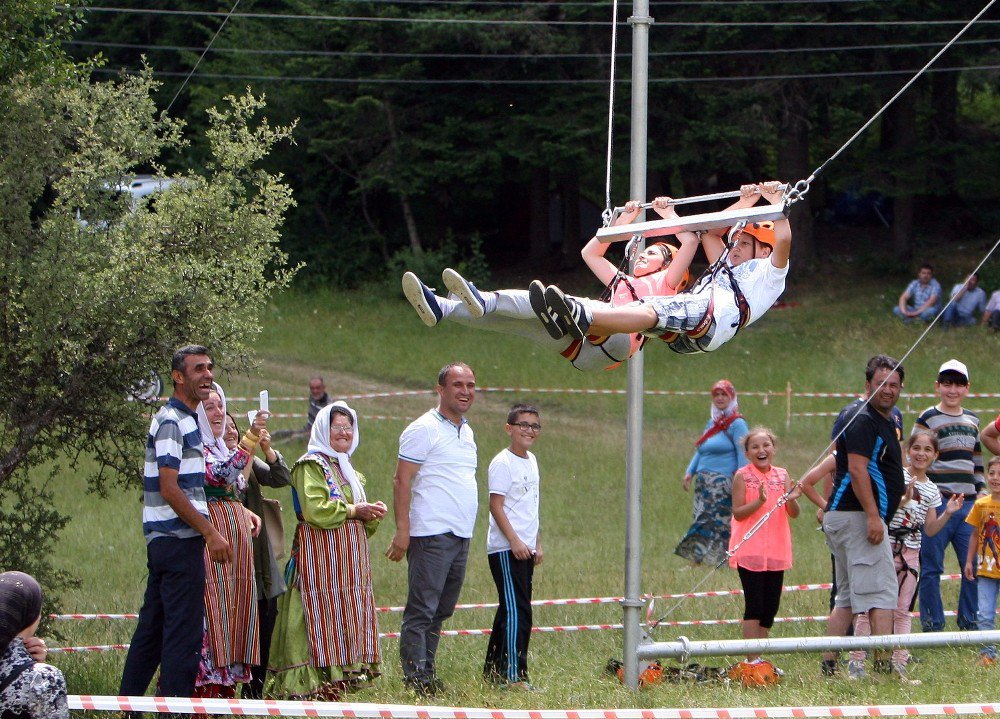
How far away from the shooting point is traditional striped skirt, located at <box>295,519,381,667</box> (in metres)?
6.25

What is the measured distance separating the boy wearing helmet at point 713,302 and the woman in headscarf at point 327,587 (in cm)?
146

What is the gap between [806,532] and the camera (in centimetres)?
1183

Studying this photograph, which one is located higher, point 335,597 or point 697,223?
point 697,223

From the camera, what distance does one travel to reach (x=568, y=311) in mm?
5422

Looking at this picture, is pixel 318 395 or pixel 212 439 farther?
Result: pixel 318 395

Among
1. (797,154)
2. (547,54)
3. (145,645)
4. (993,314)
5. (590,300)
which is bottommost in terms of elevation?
(145,645)

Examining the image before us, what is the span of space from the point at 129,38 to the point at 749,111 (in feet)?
51.0

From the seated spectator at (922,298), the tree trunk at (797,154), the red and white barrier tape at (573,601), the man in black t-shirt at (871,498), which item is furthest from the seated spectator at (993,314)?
the man in black t-shirt at (871,498)

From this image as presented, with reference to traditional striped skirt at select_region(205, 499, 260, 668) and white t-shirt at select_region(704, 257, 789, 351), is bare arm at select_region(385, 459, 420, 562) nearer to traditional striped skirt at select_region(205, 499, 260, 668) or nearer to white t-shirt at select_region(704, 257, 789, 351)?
traditional striped skirt at select_region(205, 499, 260, 668)

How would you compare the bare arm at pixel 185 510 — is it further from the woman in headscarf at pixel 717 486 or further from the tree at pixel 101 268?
the woman in headscarf at pixel 717 486

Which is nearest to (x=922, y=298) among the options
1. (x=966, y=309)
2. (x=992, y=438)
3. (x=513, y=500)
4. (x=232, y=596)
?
(x=966, y=309)

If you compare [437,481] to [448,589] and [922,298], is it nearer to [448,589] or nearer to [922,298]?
[448,589]

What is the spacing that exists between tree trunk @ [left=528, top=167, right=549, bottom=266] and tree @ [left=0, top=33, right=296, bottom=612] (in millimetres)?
20673

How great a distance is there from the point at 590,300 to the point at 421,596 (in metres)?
1.77
